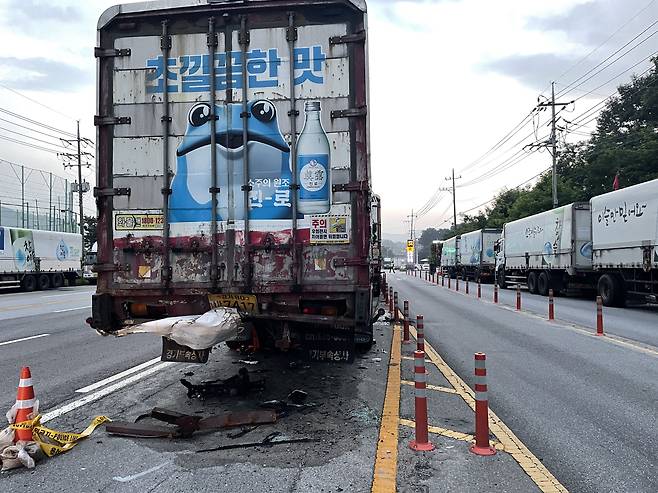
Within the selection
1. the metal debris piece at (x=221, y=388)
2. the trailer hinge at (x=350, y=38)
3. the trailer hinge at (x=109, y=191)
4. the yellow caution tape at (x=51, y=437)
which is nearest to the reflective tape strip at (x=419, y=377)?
the metal debris piece at (x=221, y=388)

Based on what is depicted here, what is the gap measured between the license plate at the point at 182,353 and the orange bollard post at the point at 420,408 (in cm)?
215

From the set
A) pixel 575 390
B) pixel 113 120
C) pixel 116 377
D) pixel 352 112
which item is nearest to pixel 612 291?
pixel 575 390

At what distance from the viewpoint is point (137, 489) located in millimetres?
4051

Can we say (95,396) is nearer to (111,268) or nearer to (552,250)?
(111,268)

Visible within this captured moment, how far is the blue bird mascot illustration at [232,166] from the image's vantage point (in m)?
5.85

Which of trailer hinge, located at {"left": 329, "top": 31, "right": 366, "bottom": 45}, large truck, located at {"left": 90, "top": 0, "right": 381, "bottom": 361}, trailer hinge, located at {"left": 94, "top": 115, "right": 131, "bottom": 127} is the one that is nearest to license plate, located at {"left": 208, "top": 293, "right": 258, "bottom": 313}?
large truck, located at {"left": 90, "top": 0, "right": 381, "bottom": 361}

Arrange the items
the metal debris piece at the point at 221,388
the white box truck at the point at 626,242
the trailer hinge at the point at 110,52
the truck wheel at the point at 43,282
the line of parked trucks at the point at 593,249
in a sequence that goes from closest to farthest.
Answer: the trailer hinge at the point at 110,52 → the metal debris piece at the point at 221,388 → the white box truck at the point at 626,242 → the line of parked trucks at the point at 593,249 → the truck wheel at the point at 43,282

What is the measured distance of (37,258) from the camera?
32562 mm

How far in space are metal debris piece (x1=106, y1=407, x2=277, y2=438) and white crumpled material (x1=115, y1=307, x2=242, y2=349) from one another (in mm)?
687

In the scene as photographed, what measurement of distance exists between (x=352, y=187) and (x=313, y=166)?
453mm

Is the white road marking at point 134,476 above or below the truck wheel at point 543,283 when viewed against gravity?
below

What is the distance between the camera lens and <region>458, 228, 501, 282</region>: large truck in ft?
131

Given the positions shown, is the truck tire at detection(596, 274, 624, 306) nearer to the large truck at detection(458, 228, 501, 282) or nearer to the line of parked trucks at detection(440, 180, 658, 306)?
the line of parked trucks at detection(440, 180, 658, 306)

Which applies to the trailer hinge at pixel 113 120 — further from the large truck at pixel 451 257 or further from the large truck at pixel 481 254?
the large truck at pixel 451 257
